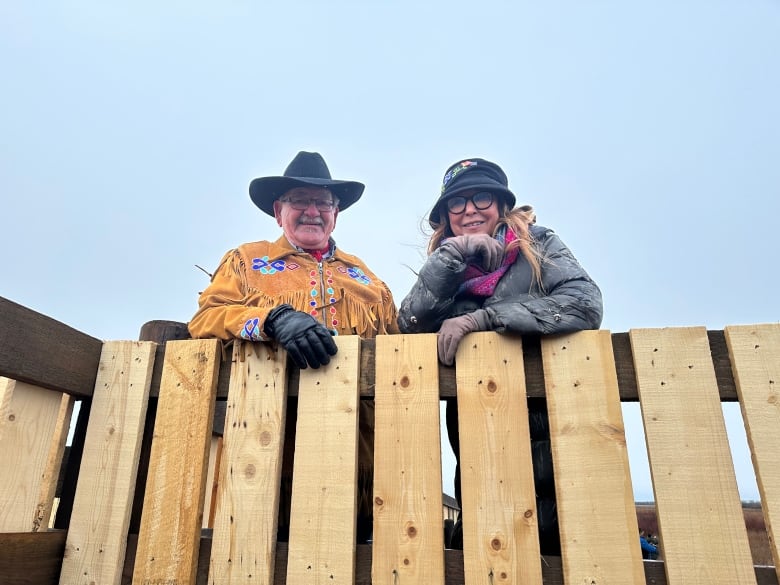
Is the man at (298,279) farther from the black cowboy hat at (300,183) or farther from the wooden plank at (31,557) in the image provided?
the wooden plank at (31,557)

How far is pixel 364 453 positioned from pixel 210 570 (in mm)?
701

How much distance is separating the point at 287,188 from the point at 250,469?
5.13 ft

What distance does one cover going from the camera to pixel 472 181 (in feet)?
7.78

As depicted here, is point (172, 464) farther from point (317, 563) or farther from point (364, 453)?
point (364, 453)

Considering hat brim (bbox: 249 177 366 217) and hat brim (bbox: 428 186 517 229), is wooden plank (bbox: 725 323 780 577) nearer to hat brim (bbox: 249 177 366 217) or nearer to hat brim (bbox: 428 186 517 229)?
hat brim (bbox: 428 186 517 229)

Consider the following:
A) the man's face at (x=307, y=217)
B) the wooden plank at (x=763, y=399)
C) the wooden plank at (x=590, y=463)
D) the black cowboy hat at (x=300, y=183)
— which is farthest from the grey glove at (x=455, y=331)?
the black cowboy hat at (x=300, y=183)

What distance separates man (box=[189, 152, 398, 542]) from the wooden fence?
0.11 meters

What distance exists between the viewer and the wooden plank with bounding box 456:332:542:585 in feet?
4.57

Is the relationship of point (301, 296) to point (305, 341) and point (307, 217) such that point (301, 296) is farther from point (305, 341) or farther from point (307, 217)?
point (305, 341)

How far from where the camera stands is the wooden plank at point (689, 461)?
133cm

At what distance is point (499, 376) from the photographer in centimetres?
157

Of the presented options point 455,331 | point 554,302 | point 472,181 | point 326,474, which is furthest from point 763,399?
point 472,181

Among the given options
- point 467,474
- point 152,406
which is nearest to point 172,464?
point 152,406

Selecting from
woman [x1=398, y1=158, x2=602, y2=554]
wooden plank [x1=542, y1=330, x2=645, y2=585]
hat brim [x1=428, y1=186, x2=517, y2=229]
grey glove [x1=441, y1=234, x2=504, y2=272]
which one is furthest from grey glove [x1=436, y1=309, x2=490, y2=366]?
hat brim [x1=428, y1=186, x2=517, y2=229]
